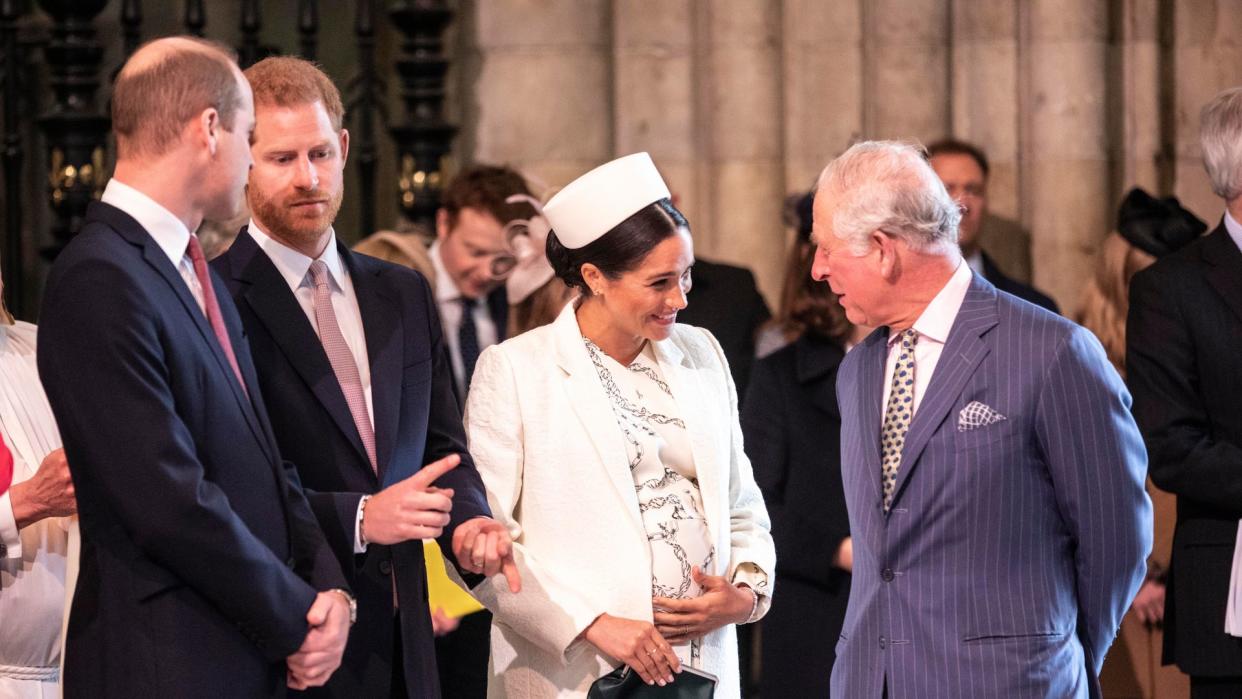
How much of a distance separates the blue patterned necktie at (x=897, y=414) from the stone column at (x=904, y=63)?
2.87m

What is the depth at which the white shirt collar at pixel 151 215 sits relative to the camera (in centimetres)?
262

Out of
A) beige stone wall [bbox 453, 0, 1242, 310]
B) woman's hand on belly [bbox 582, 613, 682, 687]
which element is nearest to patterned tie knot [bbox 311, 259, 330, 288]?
woman's hand on belly [bbox 582, 613, 682, 687]

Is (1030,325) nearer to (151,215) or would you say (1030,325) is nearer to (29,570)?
(151,215)

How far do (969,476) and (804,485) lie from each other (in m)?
1.42

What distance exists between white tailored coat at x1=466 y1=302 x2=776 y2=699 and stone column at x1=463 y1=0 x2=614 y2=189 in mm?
2697

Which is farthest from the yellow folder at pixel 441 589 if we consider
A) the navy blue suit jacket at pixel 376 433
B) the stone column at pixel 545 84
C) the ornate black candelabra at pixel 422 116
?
the stone column at pixel 545 84

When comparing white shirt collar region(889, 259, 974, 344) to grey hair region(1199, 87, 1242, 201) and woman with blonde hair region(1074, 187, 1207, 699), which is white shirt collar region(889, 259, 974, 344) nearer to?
grey hair region(1199, 87, 1242, 201)

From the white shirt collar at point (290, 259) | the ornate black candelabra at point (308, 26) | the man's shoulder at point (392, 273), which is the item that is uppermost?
the ornate black candelabra at point (308, 26)

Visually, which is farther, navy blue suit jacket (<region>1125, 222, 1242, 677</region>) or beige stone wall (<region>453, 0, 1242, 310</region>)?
beige stone wall (<region>453, 0, 1242, 310</region>)

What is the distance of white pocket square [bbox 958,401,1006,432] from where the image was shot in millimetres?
3045

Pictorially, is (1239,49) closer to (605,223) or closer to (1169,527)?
(1169,527)

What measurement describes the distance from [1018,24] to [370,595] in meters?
3.71

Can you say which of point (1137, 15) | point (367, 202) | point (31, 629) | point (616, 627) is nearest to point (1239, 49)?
point (1137, 15)

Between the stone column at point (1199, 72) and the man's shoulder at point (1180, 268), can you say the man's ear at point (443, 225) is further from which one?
the stone column at point (1199, 72)
